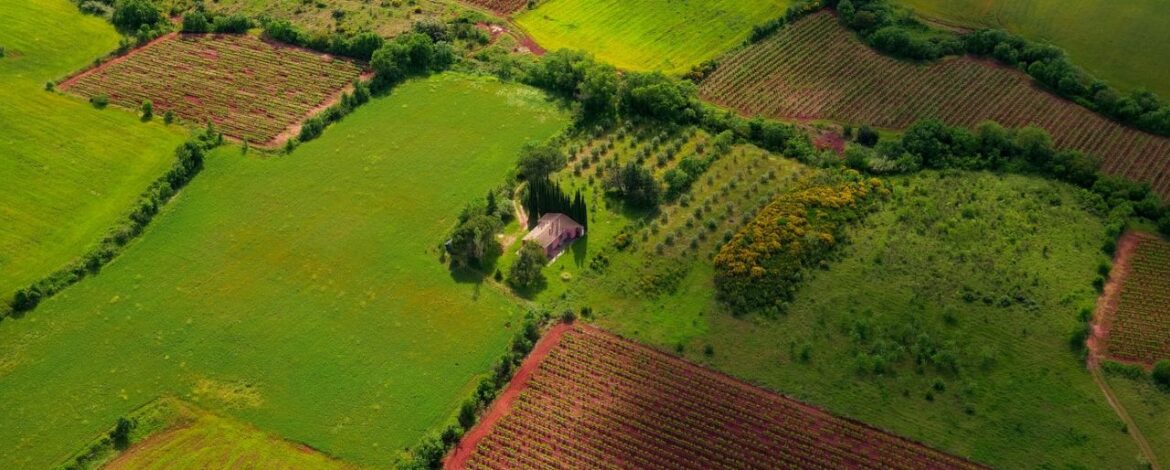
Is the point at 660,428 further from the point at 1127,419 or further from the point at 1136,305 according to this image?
the point at 1136,305

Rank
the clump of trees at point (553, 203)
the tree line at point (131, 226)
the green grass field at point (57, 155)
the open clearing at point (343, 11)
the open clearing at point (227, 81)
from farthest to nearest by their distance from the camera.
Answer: the open clearing at point (343, 11)
the open clearing at point (227, 81)
the clump of trees at point (553, 203)
the green grass field at point (57, 155)
the tree line at point (131, 226)

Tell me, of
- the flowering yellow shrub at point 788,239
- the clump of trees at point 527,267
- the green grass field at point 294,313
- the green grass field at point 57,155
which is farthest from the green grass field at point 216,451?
the flowering yellow shrub at point 788,239

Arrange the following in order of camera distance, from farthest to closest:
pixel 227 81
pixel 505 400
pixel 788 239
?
Answer: pixel 227 81 < pixel 788 239 < pixel 505 400

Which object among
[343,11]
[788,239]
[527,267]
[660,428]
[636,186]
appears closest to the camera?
[660,428]

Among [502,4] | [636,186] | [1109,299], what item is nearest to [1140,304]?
[1109,299]

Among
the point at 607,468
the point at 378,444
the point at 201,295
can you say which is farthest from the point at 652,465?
the point at 201,295

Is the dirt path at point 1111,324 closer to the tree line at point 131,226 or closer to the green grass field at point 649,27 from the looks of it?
the green grass field at point 649,27

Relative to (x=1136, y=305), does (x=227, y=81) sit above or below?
above
